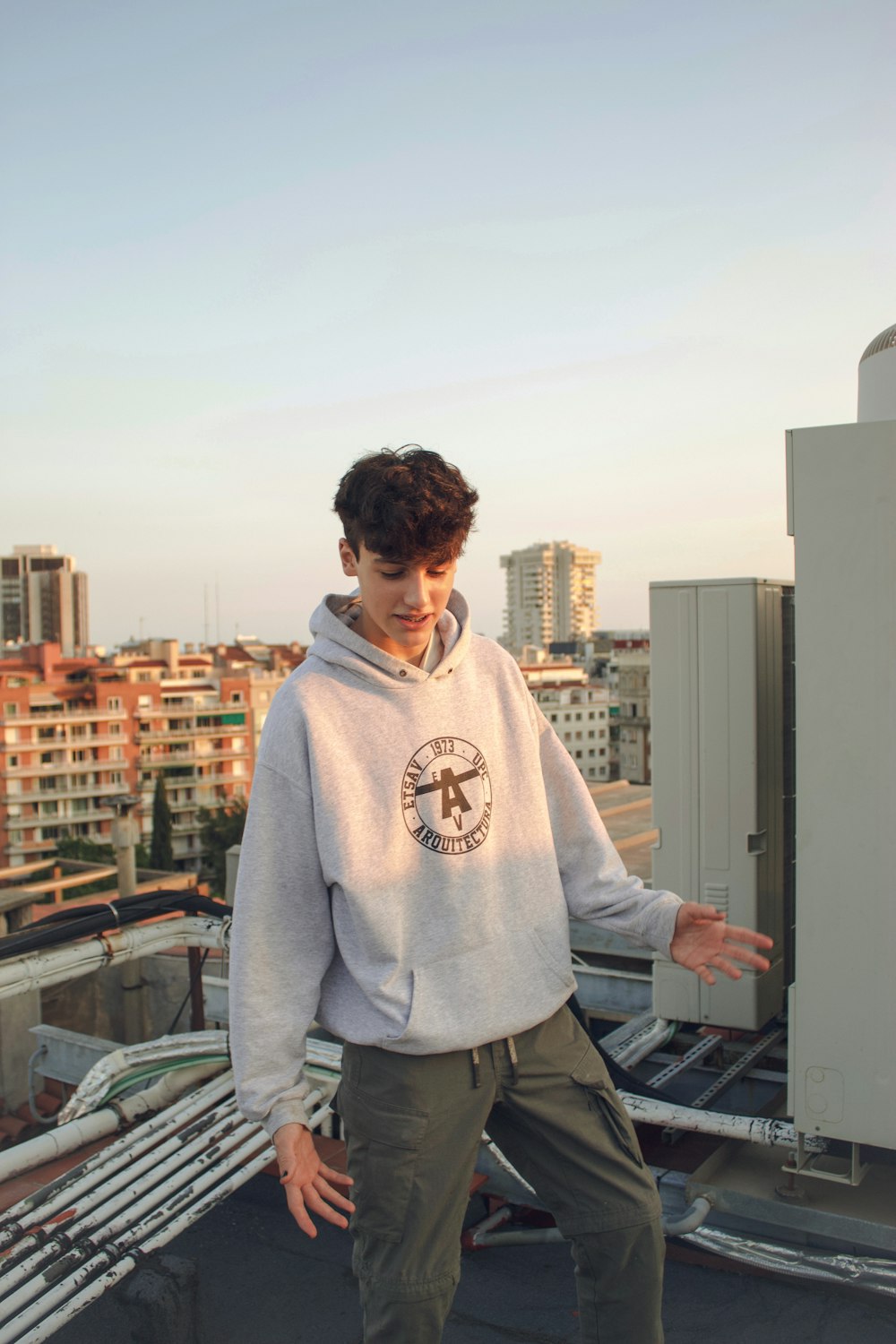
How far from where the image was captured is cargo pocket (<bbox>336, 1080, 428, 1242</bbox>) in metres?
1.54

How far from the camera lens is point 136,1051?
123 inches

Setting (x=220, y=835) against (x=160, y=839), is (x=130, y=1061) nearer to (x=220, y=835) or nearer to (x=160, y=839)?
(x=160, y=839)

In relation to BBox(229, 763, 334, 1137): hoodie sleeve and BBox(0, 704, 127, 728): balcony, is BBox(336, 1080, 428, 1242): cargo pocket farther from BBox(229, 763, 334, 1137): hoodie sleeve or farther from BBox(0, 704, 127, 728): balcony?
BBox(0, 704, 127, 728): balcony

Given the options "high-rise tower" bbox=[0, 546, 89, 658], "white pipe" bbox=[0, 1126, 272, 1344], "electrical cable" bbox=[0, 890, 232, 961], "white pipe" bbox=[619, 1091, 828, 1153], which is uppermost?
"high-rise tower" bbox=[0, 546, 89, 658]

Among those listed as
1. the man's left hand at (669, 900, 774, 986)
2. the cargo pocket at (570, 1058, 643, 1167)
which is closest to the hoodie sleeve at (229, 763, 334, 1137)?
the cargo pocket at (570, 1058, 643, 1167)

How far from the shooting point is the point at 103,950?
328 centimetres

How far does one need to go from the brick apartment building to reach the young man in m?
59.9

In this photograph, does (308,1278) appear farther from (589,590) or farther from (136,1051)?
(589,590)

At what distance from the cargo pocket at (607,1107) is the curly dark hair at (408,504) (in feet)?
2.76

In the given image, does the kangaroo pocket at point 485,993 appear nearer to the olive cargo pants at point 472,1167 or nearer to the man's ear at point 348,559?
the olive cargo pants at point 472,1167

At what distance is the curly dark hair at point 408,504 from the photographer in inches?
63.2

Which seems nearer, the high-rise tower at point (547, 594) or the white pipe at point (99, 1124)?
the white pipe at point (99, 1124)

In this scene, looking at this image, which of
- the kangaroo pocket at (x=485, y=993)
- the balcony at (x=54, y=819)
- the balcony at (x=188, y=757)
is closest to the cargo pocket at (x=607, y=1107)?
the kangaroo pocket at (x=485, y=993)

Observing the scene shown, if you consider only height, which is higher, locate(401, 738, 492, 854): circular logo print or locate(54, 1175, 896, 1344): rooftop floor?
locate(401, 738, 492, 854): circular logo print
